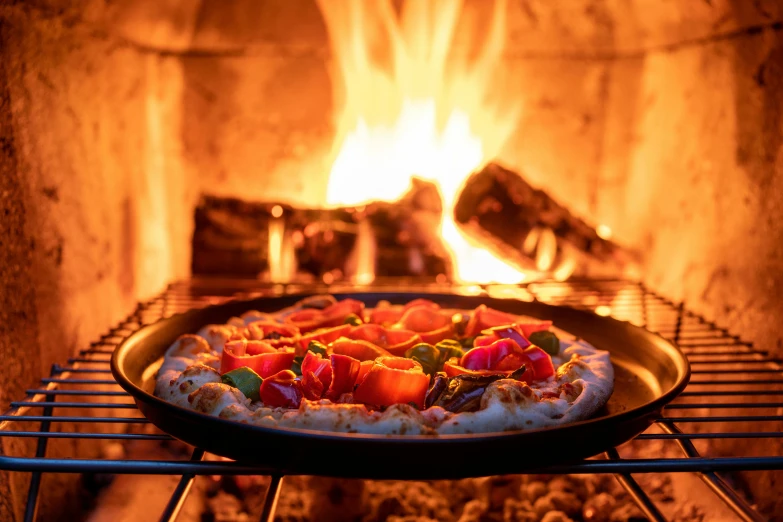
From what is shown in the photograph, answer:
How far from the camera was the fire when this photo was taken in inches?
151

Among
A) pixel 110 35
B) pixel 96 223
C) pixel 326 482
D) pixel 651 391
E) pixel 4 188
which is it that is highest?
pixel 110 35

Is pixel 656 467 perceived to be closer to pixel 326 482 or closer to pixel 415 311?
pixel 415 311

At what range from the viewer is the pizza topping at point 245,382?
1640mm

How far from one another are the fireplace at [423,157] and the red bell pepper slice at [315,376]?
1216 mm

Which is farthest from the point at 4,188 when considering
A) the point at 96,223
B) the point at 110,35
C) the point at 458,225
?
the point at 458,225

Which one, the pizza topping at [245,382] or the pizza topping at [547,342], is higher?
the pizza topping at [547,342]

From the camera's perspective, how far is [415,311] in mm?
2229

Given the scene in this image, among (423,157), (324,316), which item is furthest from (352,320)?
(423,157)

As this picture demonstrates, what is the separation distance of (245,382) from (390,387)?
37cm

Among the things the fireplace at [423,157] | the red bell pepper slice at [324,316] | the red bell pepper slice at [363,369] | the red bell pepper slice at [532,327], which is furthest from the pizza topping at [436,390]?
the fireplace at [423,157]

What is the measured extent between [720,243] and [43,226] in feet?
9.22

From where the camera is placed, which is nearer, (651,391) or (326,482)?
(651,391)

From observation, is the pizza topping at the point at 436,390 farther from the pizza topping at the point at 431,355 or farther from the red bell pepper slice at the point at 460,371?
the pizza topping at the point at 431,355

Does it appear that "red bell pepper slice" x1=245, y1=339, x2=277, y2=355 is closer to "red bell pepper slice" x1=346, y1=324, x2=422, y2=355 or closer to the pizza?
the pizza
